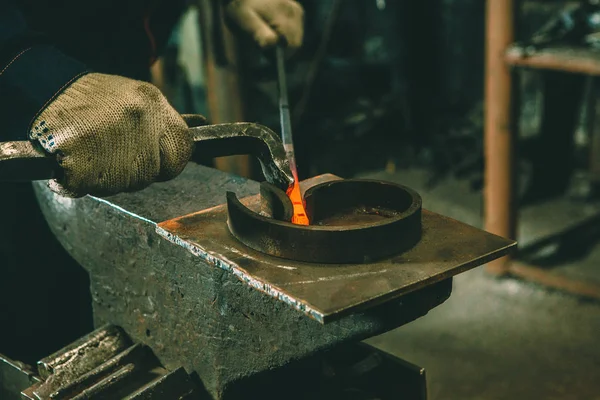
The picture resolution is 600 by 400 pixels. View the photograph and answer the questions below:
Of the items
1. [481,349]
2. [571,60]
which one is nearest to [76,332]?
[481,349]

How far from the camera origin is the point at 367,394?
6.02 ft

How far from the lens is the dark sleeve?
5.24 feet

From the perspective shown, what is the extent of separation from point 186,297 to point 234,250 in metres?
0.23

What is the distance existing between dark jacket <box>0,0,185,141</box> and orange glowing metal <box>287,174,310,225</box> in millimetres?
550

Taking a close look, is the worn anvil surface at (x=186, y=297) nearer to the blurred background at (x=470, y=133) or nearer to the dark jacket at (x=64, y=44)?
the dark jacket at (x=64, y=44)

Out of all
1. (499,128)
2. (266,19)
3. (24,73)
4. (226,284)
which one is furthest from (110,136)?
(499,128)

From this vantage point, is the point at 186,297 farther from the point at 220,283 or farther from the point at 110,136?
the point at 110,136

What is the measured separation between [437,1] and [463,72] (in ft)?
2.94

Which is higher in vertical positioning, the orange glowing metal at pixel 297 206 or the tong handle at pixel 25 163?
the tong handle at pixel 25 163

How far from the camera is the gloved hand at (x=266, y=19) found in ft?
8.95

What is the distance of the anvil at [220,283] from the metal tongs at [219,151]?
0.17 m

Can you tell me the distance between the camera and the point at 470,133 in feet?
18.7

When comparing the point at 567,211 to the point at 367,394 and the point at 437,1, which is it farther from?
the point at 367,394

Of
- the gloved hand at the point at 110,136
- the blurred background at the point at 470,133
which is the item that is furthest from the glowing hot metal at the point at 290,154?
the blurred background at the point at 470,133
